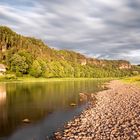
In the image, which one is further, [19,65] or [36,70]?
[36,70]

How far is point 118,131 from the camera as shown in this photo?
2702 cm

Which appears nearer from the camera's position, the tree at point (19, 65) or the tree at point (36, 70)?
the tree at point (19, 65)

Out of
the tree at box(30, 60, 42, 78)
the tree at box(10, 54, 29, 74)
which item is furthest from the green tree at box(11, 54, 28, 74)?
the tree at box(30, 60, 42, 78)

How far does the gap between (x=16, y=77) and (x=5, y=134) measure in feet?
436

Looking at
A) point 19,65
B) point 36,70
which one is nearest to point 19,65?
point 19,65

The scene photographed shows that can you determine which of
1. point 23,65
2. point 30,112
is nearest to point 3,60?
point 23,65

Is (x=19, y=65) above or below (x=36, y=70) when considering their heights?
above

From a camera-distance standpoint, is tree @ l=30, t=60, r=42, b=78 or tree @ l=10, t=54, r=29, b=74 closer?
tree @ l=10, t=54, r=29, b=74

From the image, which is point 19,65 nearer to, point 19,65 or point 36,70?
point 19,65

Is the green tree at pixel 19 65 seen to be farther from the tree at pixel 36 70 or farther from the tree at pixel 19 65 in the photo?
the tree at pixel 36 70

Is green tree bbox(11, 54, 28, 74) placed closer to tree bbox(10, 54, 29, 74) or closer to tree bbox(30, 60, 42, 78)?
tree bbox(10, 54, 29, 74)

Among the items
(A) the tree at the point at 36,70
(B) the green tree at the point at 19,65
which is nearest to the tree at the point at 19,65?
(B) the green tree at the point at 19,65

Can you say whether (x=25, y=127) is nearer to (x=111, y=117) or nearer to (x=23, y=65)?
(x=111, y=117)

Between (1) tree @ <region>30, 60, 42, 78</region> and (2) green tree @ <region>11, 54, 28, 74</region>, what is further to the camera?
(1) tree @ <region>30, 60, 42, 78</region>
